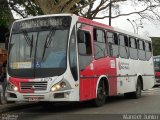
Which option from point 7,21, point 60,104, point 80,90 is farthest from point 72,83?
point 7,21

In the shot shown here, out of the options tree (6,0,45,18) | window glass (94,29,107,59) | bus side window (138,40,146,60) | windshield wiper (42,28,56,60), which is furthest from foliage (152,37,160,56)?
windshield wiper (42,28,56,60)

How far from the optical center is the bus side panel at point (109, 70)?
15990mm

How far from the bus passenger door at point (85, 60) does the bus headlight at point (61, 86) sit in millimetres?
632

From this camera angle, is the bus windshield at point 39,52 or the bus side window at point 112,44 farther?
the bus side window at point 112,44

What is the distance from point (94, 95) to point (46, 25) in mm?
2864

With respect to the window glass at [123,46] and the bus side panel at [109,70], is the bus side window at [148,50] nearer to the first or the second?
the window glass at [123,46]

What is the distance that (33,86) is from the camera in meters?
14.2

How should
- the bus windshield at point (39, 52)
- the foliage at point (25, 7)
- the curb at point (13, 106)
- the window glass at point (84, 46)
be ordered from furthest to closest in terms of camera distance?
the foliage at point (25, 7) → the curb at point (13, 106) → the window glass at point (84, 46) → the bus windshield at point (39, 52)

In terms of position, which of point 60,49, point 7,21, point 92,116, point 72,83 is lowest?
point 92,116

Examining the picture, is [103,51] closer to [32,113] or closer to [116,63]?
[116,63]

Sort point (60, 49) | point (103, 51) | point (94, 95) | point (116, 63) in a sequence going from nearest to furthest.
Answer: point (60, 49) → point (94, 95) → point (103, 51) → point (116, 63)

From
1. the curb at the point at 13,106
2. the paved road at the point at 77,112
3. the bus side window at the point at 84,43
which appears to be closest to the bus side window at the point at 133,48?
the paved road at the point at 77,112

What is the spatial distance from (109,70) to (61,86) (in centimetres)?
348

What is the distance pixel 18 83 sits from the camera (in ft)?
47.6
